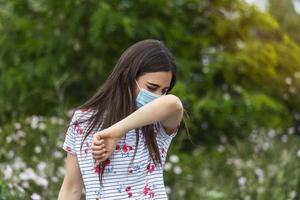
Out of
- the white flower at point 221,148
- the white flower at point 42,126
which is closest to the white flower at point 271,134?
the white flower at point 221,148

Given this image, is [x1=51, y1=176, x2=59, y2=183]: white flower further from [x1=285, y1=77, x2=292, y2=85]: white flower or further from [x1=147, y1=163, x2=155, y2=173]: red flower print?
[x1=147, y1=163, x2=155, y2=173]: red flower print

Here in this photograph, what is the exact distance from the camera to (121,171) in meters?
2.70

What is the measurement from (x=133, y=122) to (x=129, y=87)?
0.76 ft

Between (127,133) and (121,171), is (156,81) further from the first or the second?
(121,171)

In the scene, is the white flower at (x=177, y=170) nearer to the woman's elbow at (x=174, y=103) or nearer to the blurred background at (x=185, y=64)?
the blurred background at (x=185, y=64)

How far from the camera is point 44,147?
21.6 ft

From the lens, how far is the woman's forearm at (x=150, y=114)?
2.50 m

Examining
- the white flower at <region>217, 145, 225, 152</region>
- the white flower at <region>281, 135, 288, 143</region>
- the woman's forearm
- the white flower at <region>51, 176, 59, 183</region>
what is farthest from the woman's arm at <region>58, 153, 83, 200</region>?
the white flower at <region>217, 145, 225, 152</region>

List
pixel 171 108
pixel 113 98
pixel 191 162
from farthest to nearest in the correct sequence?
pixel 191 162 < pixel 113 98 < pixel 171 108

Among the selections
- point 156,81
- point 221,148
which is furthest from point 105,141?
point 221,148

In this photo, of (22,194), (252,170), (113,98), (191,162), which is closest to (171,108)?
(113,98)

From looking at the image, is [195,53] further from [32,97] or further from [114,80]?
[114,80]

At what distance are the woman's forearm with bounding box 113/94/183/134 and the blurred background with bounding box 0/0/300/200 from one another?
4.28 metres

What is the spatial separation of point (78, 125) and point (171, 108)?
0.35m
